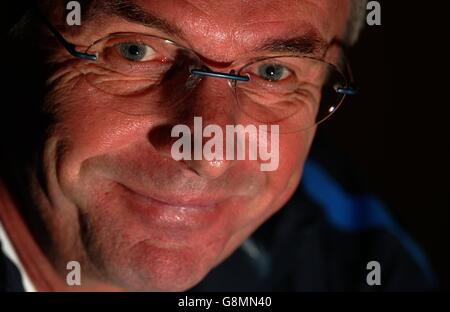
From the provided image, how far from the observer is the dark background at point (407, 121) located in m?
2.34

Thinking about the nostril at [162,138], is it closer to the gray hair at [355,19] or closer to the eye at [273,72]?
the eye at [273,72]

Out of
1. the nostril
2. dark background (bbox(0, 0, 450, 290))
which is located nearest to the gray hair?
the nostril

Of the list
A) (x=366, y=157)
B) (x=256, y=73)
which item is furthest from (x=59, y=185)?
(x=366, y=157)

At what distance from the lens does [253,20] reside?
1.10 metres

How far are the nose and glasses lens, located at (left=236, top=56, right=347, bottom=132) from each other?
7cm

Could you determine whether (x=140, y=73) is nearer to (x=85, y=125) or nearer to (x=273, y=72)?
(x=85, y=125)

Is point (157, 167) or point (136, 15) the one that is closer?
point (136, 15)

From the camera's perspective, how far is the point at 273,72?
1284 millimetres

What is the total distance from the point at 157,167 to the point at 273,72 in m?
0.32

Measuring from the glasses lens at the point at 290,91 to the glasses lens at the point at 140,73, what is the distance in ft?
0.40

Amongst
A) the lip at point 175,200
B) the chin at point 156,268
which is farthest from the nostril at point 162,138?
the chin at point 156,268

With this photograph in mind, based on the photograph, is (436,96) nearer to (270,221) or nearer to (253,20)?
(270,221)

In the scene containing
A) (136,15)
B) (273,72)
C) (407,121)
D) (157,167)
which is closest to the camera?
(136,15)

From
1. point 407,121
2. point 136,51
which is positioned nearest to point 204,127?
point 136,51
